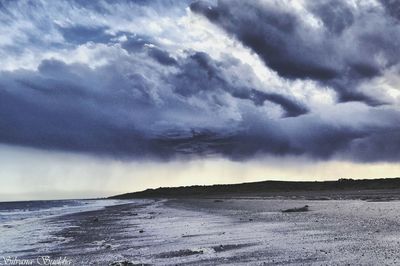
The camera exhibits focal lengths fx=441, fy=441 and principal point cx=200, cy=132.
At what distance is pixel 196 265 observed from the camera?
30.1 feet

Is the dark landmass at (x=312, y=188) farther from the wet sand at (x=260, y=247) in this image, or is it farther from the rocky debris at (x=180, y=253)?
the rocky debris at (x=180, y=253)

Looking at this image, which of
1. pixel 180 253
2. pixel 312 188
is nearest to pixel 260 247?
pixel 180 253

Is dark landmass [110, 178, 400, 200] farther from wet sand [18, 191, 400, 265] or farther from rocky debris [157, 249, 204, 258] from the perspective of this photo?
rocky debris [157, 249, 204, 258]

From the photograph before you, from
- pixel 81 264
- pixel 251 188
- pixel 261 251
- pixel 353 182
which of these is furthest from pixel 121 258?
pixel 251 188

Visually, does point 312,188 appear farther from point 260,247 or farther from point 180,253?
point 180,253

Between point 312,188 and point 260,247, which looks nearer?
point 260,247

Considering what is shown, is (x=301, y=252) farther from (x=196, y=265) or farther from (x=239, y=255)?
(x=196, y=265)

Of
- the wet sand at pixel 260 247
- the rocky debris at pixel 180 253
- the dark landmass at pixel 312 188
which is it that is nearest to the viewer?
the wet sand at pixel 260 247

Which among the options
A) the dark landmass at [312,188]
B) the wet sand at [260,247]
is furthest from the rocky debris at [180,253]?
the dark landmass at [312,188]

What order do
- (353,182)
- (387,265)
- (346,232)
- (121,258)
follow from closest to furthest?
(387,265) → (121,258) → (346,232) → (353,182)

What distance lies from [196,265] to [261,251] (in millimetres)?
1939

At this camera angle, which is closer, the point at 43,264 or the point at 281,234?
the point at 43,264

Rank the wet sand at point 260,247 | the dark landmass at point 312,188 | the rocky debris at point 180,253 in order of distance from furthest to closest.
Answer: the dark landmass at point 312,188 → the rocky debris at point 180,253 → the wet sand at point 260,247

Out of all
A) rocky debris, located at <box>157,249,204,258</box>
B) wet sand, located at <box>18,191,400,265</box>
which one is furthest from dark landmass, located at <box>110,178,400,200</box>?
rocky debris, located at <box>157,249,204,258</box>
